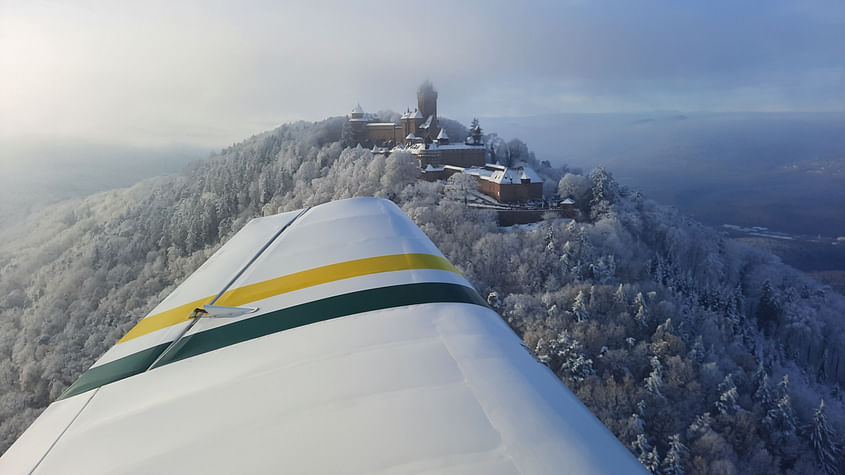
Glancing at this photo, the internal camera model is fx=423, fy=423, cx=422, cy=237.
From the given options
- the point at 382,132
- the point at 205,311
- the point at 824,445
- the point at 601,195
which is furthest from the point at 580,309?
the point at 382,132

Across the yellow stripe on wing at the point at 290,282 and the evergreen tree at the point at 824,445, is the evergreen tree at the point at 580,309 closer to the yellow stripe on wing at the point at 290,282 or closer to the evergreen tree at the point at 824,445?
the evergreen tree at the point at 824,445

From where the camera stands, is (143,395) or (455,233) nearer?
(143,395)

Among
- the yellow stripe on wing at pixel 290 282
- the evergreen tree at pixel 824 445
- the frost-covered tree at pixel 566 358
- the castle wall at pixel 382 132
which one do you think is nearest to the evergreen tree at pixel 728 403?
the evergreen tree at pixel 824 445

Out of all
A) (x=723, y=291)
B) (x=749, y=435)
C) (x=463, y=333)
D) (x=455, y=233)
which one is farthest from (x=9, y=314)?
(x=723, y=291)

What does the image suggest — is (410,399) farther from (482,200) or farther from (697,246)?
(697,246)

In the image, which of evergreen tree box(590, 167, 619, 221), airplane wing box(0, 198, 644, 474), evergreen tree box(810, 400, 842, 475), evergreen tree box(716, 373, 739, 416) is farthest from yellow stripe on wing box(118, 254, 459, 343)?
evergreen tree box(590, 167, 619, 221)

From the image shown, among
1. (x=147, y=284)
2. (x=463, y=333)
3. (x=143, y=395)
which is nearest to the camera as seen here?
(x=143, y=395)

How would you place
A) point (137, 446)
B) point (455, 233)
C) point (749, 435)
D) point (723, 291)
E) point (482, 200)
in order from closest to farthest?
1. point (137, 446)
2. point (749, 435)
3. point (455, 233)
4. point (482, 200)
5. point (723, 291)

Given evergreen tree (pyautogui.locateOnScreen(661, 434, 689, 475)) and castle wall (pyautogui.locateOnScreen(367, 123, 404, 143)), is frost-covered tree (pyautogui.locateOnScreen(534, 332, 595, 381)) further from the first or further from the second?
castle wall (pyautogui.locateOnScreen(367, 123, 404, 143))
